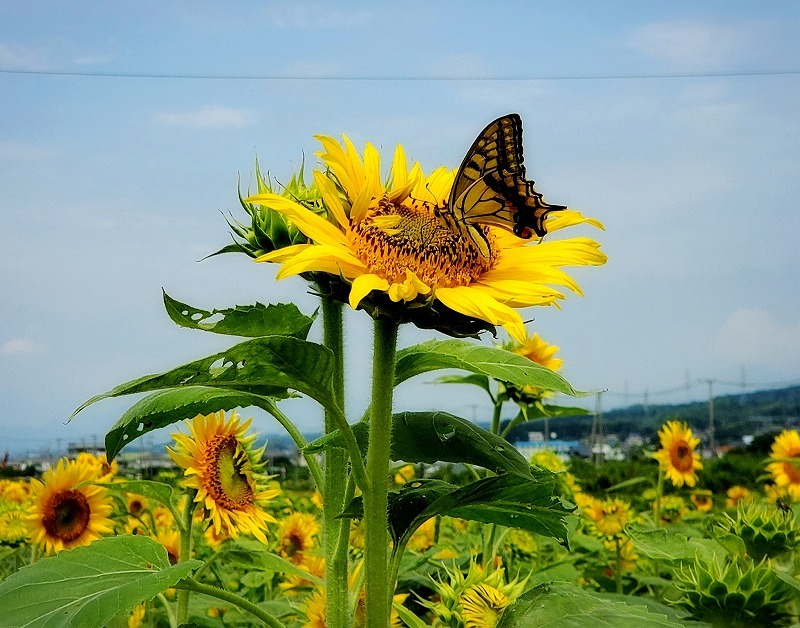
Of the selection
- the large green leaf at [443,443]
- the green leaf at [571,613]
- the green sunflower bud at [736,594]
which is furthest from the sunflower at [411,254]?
the green sunflower bud at [736,594]

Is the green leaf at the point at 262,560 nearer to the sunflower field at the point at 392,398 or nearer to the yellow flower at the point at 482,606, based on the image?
the sunflower field at the point at 392,398

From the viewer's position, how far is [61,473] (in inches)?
66.4

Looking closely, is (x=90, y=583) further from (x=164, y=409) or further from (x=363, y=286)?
(x=363, y=286)

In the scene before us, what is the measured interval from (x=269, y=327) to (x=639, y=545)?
57cm

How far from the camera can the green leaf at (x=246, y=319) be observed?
75cm

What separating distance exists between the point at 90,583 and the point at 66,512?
1001mm

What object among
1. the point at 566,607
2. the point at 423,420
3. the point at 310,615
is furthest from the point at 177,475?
the point at 566,607

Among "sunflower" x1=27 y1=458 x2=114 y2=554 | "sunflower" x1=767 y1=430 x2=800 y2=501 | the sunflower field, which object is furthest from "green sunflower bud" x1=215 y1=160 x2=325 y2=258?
"sunflower" x1=767 y1=430 x2=800 y2=501

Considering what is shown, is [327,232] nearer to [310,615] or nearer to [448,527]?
[310,615]

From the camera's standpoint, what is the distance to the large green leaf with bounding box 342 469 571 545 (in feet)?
2.63

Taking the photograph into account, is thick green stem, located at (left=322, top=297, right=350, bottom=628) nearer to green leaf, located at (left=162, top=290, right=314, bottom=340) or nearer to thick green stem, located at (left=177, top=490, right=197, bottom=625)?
green leaf, located at (left=162, top=290, right=314, bottom=340)

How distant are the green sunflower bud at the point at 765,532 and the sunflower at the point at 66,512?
108 centimetres

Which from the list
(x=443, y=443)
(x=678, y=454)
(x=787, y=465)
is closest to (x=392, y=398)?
(x=443, y=443)

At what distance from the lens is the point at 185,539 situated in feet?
4.04
